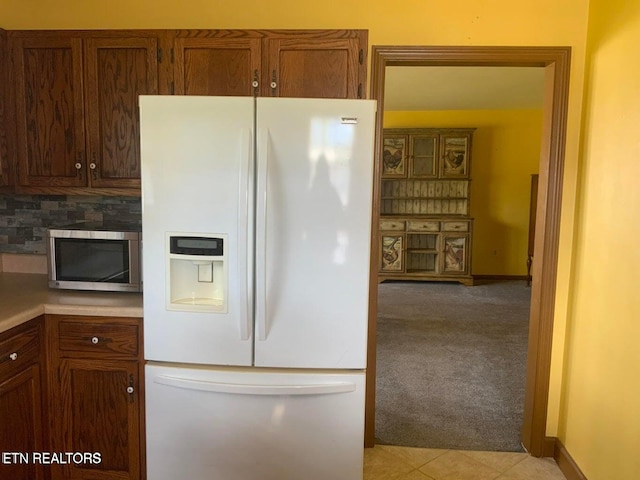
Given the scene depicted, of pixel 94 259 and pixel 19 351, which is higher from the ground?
pixel 94 259

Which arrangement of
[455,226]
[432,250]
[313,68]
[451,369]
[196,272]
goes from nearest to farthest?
[196,272]
[313,68]
[451,369]
[455,226]
[432,250]

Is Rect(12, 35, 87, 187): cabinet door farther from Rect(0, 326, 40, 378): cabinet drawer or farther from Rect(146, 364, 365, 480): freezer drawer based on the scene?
Rect(146, 364, 365, 480): freezer drawer

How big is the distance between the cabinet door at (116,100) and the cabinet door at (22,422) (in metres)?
0.90

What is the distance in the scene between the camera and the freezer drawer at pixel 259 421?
1.66 m

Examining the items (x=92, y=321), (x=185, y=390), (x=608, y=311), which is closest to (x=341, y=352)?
(x=185, y=390)

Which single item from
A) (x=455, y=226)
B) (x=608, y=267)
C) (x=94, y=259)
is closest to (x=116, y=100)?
(x=94, y=259)

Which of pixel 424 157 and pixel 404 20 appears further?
pixel 424 157

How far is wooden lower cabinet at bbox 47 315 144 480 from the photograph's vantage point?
1.85 metres

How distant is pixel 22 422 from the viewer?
1.78 metres

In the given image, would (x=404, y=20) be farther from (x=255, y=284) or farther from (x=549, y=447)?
(x=549, y=447)

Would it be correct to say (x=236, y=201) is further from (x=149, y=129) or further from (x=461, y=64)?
(x=461, y=64)

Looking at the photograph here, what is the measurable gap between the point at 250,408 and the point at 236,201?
30.6 inches

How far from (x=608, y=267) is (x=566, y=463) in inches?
40.4

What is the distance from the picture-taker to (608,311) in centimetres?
189
